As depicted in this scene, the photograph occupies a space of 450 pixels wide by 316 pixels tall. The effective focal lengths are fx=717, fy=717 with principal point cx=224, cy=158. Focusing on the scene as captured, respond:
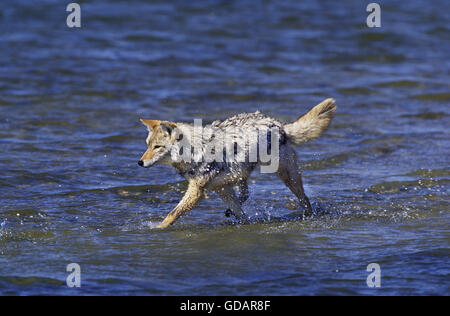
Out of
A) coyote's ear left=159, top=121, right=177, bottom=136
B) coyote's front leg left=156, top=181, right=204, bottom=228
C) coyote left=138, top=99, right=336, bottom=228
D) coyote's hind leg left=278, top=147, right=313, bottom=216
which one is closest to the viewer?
coyote's ear left=159, top=121, right=177, bottom=136

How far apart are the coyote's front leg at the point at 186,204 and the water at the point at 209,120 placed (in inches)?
4.4

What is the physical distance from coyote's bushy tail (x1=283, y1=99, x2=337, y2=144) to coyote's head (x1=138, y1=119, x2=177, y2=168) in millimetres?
1625

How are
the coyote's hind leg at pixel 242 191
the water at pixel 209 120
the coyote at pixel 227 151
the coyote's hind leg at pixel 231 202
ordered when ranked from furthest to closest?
the coyote's hind leg at pixel 242 191
the coyote's hind leg at pixel 231 202
the coyote at pixel 227 151
the water at pixel 209 120

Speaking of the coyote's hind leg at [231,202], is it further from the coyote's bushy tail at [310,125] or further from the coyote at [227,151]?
the coyote's bushy tail at [310,125]

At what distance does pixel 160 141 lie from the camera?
803 centimetres

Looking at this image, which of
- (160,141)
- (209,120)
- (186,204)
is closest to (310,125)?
(186,204)

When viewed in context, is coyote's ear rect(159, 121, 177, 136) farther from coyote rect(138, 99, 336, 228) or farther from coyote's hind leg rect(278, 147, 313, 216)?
coyote's hind leg rect(278, 147, 313, 216)

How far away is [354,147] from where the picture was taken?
1239 cm

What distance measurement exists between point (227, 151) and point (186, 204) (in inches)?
31.7

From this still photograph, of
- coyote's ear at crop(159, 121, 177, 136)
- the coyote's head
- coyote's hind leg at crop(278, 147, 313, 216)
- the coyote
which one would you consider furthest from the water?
coyote's ear at crop(159, 121, 177, 136)

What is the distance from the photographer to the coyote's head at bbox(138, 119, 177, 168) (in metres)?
7.97

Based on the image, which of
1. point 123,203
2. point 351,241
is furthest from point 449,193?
point 123,203

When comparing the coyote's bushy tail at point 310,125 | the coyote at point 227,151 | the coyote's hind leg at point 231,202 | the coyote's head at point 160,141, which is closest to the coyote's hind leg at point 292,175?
the coyote at point 227,151

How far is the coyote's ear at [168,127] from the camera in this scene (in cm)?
795
